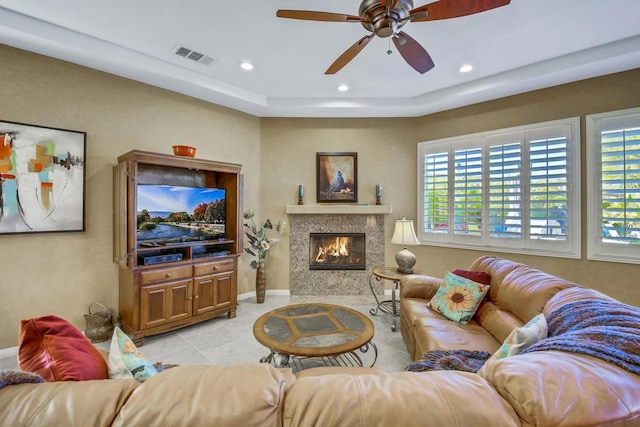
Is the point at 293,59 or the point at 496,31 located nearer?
the point at 496,31

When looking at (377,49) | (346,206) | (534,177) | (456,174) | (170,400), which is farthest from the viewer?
(346,206)

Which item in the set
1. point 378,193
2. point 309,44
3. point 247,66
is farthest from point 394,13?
point 378,193

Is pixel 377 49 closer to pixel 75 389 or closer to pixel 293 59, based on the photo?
pixel 293 59

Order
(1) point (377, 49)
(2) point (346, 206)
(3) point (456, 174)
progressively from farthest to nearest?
(2) point (346, 206)
(3) point (456, 174)
(1) point (377, 49)

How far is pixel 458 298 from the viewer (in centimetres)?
226

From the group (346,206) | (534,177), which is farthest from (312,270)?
(534,177)

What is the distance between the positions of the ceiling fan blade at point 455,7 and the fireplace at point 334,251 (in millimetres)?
3093

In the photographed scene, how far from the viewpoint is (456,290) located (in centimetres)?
231

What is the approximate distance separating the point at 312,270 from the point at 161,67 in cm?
338

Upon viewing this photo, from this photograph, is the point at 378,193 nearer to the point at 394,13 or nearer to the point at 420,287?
the point at 420,287

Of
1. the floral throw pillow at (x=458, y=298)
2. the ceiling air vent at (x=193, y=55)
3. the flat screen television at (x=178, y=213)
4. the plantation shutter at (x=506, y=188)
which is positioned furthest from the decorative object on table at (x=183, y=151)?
the plantation shutter at (x=506, y=188)

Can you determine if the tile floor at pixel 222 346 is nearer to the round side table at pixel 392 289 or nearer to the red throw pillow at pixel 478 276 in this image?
the round side table at pixel 392 289

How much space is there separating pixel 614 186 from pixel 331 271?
3.60 meters

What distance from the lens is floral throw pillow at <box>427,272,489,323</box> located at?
218 cm
